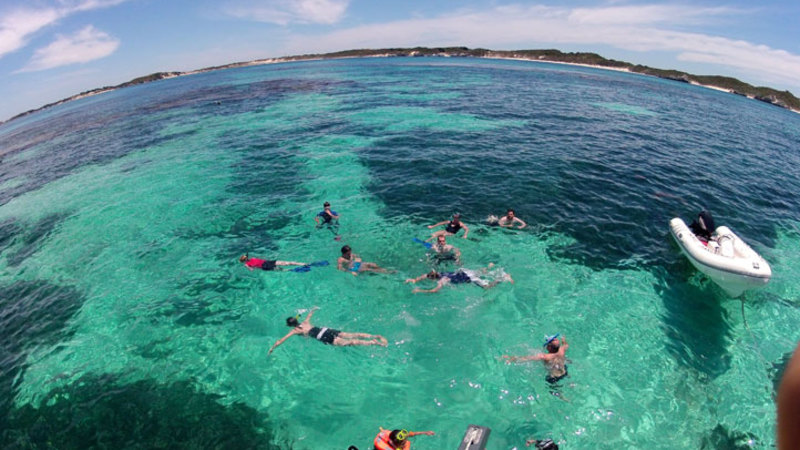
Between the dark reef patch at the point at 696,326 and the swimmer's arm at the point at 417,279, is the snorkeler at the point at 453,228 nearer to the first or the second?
the swimmer's arm at the point at 417,279

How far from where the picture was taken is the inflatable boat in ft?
40.9

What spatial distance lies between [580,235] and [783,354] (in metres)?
7.71

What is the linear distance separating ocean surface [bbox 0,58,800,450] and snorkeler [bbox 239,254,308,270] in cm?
37

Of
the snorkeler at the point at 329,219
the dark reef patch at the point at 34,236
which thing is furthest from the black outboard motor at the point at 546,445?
the dark reef patch at the point at 34,236

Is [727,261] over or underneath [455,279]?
over

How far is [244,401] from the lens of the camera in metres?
11.0

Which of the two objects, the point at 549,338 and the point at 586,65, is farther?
the point at 586,65

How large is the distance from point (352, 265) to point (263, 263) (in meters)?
3.94

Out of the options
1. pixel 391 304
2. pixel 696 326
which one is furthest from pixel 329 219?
pixel 696 326

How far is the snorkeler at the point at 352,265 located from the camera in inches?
596

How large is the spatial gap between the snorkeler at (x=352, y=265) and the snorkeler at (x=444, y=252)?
2360mm

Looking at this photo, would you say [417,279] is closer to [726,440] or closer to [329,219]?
[329,219]

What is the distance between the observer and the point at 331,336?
1220cm

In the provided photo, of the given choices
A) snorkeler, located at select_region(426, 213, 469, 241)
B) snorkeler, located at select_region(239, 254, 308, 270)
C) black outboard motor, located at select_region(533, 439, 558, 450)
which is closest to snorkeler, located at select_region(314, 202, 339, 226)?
snorkeler, located at select_region(239, 254, 308, 270)
